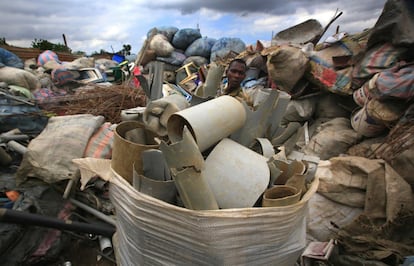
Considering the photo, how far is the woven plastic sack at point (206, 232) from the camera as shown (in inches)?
27.5

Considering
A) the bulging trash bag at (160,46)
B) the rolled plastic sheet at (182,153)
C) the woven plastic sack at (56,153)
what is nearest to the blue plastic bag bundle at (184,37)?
the bulging trash bag at (160,46)

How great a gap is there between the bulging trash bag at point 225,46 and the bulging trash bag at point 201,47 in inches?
5.9

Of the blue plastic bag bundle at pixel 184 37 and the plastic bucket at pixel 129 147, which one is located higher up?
the plastic bucket at pixel 129 147

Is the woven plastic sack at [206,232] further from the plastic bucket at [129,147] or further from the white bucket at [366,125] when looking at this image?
the white bucket at [366,125]

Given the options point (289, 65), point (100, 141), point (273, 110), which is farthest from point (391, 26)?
point (100, 141)

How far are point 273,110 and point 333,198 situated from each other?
2.68 ft

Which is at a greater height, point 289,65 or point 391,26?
point 391,26

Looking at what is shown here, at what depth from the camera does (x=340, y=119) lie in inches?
96.9

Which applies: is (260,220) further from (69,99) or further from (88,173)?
(69,99)

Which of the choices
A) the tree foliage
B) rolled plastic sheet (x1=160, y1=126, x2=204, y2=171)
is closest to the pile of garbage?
rolled plastic sheet (x1=160, y1=126, x2=204, y2=171)

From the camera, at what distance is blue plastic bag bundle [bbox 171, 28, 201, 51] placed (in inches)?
218

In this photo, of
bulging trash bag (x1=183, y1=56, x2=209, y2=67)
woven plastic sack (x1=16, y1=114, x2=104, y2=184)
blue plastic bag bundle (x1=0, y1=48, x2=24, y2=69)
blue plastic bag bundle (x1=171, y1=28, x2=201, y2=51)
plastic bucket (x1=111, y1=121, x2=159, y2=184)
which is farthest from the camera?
blue plastic bag bundle (x1=171, y1=28, x2=201, y2=51)

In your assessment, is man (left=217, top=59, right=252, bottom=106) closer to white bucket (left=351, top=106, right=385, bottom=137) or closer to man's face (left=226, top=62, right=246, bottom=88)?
man's face (left=226, top=62, right=246, bottom=88)

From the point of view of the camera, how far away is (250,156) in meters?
0.85
